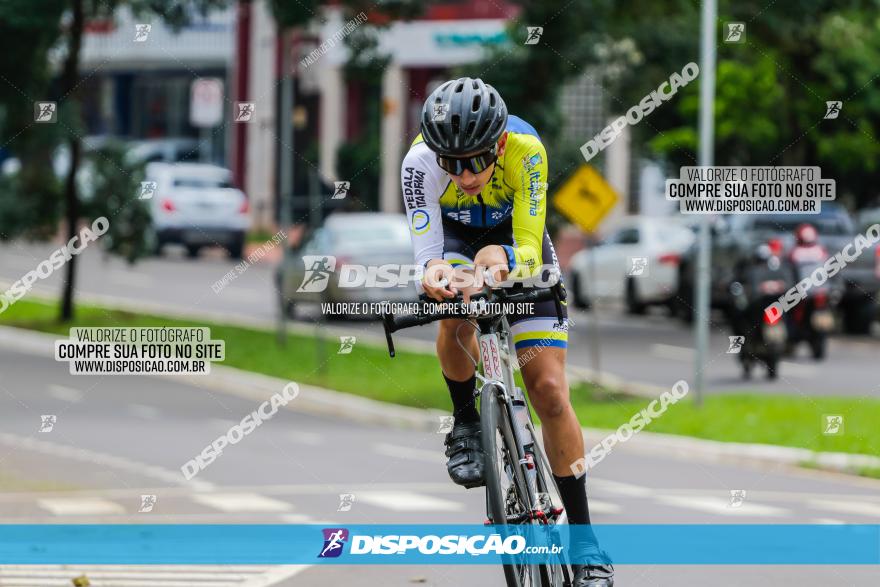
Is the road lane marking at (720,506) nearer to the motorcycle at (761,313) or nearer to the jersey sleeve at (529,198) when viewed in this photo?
the jersey sleeve at (529,198)

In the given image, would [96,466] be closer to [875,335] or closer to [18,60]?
[18,60]

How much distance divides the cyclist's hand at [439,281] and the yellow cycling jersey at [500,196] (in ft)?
0.63

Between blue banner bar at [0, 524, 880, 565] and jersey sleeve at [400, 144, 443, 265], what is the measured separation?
1.89 m

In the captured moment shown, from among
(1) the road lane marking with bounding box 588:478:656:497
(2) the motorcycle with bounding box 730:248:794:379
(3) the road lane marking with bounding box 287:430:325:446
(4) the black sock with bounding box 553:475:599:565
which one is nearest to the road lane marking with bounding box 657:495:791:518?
(1) the road lane marking with bounding box 588:478:656:497

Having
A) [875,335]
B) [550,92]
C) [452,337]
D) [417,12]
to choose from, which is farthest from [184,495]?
[875,335]

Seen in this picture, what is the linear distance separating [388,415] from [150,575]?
9822 mm

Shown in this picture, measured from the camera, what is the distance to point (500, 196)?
21.2ft

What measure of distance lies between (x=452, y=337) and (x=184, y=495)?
Answer: 5.69m

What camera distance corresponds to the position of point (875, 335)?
29.1 metres

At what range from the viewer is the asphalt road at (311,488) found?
8359 millimetres

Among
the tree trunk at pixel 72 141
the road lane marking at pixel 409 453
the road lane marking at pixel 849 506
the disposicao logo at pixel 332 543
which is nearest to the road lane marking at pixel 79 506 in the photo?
the disposicao logo at pixel 332 543

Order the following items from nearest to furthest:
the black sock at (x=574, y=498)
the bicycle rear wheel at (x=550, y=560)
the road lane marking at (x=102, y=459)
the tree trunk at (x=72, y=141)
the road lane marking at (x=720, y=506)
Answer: the bicycle rear wheel at (x=550, y=560)
the black sock at (x=574, y=498)
the road lane marking at (x=720, y=506)
the road lane marking at (x=102, y=459)
the tree trunk at (x=72, y=141)

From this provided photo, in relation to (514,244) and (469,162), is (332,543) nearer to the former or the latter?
(514,244)

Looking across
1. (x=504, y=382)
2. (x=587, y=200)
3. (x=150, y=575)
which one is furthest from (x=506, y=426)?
(x=587, y=200)
